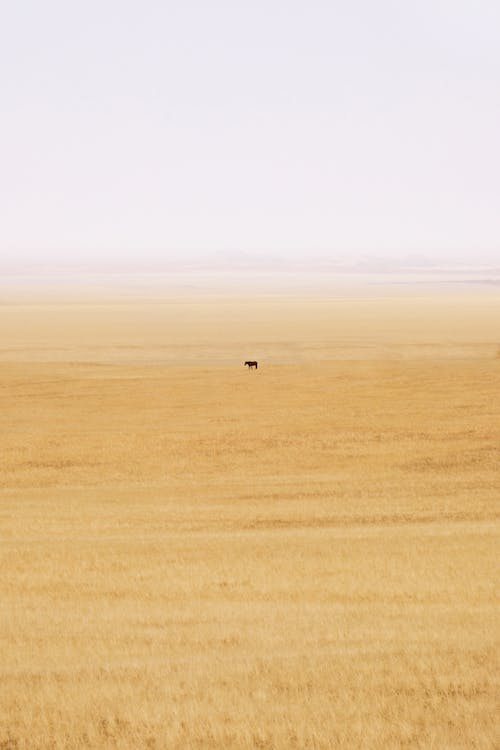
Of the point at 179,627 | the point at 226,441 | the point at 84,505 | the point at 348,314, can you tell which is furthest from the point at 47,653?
the point at 348,314

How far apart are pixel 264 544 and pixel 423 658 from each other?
883 cm

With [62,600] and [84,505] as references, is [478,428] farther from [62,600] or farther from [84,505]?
[62,600]

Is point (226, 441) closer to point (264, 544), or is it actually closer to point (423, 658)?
point (264, 544)

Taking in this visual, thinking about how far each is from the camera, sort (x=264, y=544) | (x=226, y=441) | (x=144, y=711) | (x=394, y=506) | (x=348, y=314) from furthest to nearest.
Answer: (x=348, y=314) → (x=226, y=441) → (x=394, y=506) → (x=264, y=544) → (x=144, y=711)

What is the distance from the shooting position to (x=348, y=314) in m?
146

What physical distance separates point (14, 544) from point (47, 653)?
8.33 meters

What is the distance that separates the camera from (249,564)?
20125 mm

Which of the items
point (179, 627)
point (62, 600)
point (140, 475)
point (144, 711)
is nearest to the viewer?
point (144, 711)

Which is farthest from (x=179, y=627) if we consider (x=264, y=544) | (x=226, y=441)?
(x=226, y=441)

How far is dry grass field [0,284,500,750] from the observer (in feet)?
38.5

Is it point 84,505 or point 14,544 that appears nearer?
point 14,544

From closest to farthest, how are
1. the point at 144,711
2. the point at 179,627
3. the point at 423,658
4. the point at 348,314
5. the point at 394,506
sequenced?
the point at 144,711
the point at 423,658
the point at 179,627
the point at 394,506
the point at 348,314

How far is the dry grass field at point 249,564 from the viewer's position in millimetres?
11734

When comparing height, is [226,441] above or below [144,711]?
below
